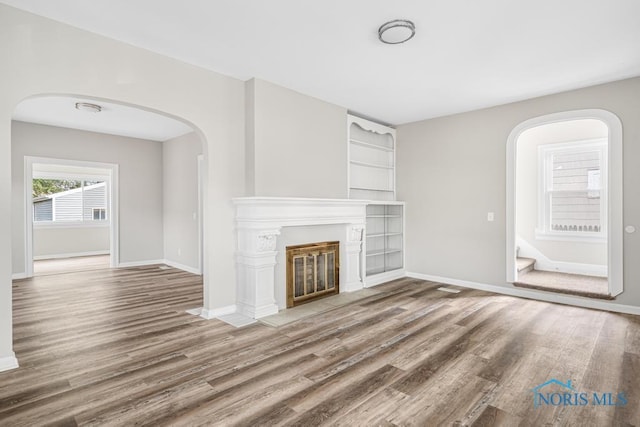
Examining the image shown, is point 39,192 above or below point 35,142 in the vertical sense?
below

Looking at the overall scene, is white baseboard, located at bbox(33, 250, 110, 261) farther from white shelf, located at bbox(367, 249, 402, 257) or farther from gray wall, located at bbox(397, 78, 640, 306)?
gray wall, located at bbox(397, 78, 640, 306)

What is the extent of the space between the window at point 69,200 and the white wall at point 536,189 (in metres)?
10.4

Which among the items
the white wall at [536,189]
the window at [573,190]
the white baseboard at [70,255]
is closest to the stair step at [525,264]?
the white wall at [536,189]

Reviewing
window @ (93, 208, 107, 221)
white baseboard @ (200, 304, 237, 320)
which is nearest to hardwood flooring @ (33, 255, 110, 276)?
window @ (93, 208, 107, 221)

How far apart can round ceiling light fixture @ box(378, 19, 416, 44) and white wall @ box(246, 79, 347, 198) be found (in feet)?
5.21

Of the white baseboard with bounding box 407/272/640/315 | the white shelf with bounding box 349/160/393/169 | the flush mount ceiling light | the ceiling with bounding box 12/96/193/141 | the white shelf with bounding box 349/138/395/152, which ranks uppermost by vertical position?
the ceiling with bounding box 12/96/193/141

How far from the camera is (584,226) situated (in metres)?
5.41

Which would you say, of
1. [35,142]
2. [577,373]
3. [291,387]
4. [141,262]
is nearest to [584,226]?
[577,373]

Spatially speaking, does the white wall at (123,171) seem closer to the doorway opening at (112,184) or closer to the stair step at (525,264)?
the doorway opening at (112,184)

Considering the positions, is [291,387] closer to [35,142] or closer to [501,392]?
[501,392]

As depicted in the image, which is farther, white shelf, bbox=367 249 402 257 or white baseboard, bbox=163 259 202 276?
white baseboard, bbox=163 259 202 276

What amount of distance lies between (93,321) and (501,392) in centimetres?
396

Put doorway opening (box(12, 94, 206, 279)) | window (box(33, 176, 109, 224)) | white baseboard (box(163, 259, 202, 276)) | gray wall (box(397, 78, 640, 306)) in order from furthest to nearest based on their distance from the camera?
window (box(33, 176, 109, 224)) → white baseboard (box(163, 259, 202, 276)) → doorway opening (box(12, 94, 206, 279)) → gray wall (box(397, 78, 640, 306))

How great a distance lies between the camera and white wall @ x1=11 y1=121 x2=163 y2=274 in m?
5.72
